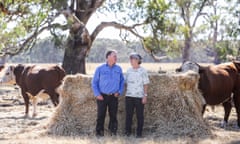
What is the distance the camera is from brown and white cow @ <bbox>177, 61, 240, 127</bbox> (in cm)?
1105

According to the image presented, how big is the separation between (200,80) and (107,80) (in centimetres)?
300

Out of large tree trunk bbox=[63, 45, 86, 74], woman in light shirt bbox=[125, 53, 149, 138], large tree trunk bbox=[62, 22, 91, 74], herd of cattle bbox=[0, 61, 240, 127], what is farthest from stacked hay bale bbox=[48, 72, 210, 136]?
large tree trunk bbox=[63, 45, 86, 74]

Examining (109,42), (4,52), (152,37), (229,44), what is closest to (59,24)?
(4,52)

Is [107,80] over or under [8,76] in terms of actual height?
over

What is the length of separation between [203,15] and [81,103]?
27747 mm

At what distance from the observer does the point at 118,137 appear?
29.1ft

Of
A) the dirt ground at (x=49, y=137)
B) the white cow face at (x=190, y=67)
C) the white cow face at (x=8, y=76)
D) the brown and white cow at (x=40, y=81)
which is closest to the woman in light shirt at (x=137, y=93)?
the dirt ground at (x=49, y=137)

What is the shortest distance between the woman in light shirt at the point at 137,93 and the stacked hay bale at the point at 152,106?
55cm

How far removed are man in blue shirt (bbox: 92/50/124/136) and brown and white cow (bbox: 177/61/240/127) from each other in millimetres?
2600

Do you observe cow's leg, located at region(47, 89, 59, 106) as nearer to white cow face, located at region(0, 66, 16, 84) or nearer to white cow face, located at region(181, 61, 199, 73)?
white cow face, located at region(0, 66, 16, 84)

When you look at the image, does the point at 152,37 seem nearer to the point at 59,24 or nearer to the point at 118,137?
the point at 59,24

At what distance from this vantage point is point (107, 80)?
29.6ft

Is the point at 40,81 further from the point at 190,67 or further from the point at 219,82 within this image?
the point at 219,82

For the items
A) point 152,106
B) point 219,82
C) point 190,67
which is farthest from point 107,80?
point 219,82
